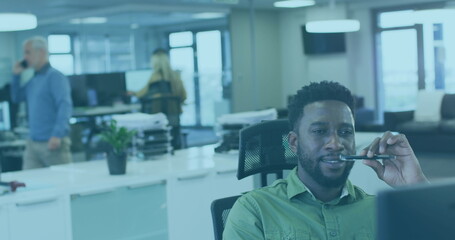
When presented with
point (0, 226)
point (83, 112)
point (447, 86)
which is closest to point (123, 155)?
point (0, 226)

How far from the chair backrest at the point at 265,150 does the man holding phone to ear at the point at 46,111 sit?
274 cm

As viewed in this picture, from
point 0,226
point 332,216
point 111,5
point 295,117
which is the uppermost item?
point 111,5

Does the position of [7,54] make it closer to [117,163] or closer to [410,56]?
[117,163]

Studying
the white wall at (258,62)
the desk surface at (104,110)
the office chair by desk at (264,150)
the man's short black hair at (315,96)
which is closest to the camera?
the man's short black hair at (315,96)

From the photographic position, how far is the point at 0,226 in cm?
305

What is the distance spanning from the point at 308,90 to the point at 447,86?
9.86 meters

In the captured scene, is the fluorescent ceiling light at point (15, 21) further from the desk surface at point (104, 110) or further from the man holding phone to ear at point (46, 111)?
the desk surface at point (104, 110)

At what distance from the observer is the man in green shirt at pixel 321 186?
72.1 inches

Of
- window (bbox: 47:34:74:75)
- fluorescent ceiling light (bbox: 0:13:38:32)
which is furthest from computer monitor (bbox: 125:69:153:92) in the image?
fluorescent ceiling light (bbox: 0:13:38:32)

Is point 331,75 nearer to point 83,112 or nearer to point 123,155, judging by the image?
point 83,112

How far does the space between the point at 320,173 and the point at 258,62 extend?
10495 millimetres

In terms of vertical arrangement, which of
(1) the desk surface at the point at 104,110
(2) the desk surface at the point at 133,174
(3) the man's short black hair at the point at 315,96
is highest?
(3) the man's short black hair at the point at 315,96

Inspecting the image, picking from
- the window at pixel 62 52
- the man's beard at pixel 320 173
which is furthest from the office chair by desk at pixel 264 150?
the window at pixel 62 52

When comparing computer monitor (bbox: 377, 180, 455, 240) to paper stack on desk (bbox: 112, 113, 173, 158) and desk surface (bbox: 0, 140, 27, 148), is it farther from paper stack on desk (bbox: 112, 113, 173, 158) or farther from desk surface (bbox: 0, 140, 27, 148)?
desk surface (bbox: 0, 140, 27, 148)
